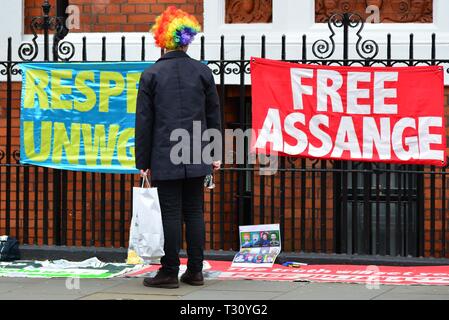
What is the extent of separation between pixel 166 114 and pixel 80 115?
2.02 metres

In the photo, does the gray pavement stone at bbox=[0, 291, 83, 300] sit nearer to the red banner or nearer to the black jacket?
the black jacket

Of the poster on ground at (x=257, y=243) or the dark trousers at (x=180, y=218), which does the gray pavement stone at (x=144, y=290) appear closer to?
the dark trousers at (x=180, y=218)

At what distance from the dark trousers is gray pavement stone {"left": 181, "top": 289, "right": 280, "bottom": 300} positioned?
286 millimetres

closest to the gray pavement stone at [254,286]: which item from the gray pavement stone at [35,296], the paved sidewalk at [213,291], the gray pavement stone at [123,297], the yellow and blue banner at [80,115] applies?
the paved sidewalk at [213,291]

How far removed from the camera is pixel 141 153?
309 inches

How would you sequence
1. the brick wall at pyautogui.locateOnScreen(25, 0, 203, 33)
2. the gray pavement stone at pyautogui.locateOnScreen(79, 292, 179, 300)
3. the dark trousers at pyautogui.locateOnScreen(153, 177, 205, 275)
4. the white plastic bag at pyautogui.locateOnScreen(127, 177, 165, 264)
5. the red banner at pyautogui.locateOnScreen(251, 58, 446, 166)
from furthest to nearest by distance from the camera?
1. the brick wall at pyautogui.locateOnScreen(25, 0, 203, 33)
2. the red banner at pyautogui.locateOnScreen(251, 58, 446, 166)
3. the white plastic bag at pyautogui.locateOnScreen(127, 177, 165, 264)
4. the dark trousers at pyautogui.locateOnScreen(153, 177, 205, 275)
5. the gray pavement stone at pyautogui.locateOnScreen(79, 292, 179, 300)

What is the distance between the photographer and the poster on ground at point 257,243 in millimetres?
9230

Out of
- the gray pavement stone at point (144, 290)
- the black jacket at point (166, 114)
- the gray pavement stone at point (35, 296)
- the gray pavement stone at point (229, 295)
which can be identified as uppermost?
the black jacket at point (166, 114)

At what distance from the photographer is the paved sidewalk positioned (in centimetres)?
764

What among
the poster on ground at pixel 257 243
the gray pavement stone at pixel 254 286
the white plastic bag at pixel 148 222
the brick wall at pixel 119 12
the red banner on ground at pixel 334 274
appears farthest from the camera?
the brick wall at pixel 119 12

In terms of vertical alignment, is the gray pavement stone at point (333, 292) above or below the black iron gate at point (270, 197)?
below

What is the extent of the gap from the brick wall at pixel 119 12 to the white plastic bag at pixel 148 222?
9.14 ft

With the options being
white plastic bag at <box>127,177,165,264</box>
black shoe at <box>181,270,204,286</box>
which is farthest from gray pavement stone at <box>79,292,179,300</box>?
white plastic bag at <box>127,177,165,264</box>

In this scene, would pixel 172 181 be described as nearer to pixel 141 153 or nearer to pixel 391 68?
pixel 141 153
